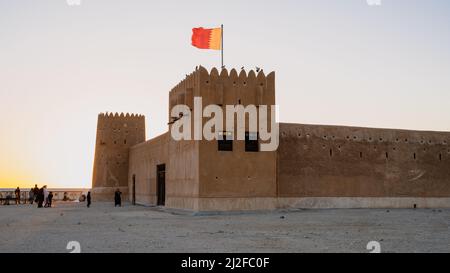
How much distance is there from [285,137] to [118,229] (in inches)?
484

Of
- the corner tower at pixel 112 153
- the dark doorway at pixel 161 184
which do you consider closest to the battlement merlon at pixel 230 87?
the dark doorway at pixel 161 184

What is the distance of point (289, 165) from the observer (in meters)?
25.6

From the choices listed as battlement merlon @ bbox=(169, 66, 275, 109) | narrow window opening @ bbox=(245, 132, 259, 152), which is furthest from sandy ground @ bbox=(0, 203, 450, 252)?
battlement merlon @ bbox=(169, 66, 275, 109)

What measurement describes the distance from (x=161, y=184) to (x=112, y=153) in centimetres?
1275

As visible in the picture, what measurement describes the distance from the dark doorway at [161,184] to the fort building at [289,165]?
0.06 meters

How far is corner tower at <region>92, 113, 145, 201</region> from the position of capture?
138 ft

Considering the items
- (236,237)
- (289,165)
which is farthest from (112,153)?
(236,237)

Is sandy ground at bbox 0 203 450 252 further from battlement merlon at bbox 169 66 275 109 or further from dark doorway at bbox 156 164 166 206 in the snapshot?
dark doorway at bbox 156 164 166 206

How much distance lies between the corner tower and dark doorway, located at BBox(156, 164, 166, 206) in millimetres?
11559

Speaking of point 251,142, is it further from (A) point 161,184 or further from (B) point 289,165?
(A) point 161,184

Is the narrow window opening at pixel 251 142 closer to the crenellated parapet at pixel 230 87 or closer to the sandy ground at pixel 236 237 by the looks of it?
the crenellated parapet at pixel 230 87

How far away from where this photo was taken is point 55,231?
1479 cm
